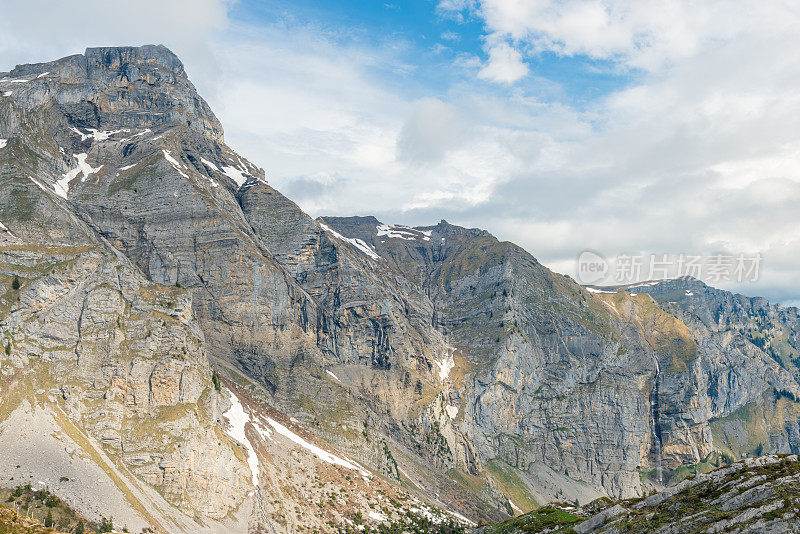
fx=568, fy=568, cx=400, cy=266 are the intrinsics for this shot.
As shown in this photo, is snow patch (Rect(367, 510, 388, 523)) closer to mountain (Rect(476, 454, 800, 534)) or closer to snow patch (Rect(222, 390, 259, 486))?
snow patch (Rect(222, 390, 259, 486))

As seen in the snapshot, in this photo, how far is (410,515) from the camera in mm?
194500

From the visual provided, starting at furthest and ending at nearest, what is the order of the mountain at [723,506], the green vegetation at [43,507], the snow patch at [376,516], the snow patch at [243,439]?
the snow patch at [376,516] → the snow patch at [243,439] → the green vegetation at [43,507] → the mountain at [723,506]

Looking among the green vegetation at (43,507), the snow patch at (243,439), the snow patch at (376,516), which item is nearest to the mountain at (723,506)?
the green vegetation at (43,507)

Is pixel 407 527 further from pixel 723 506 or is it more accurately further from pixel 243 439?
pixel 723 506

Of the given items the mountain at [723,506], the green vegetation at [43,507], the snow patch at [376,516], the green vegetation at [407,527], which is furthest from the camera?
the snow patch at [376,516]

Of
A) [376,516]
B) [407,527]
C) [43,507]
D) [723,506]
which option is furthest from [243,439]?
[723,506]

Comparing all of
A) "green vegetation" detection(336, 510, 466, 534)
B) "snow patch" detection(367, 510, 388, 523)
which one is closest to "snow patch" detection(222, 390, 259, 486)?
"green vegetation" detection(336, 510, 466, 534)

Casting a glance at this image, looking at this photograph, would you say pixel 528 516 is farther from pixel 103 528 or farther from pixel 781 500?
pixel 103 528

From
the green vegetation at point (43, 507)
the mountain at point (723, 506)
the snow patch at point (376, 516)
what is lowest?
the snow patch at point (376, 516)

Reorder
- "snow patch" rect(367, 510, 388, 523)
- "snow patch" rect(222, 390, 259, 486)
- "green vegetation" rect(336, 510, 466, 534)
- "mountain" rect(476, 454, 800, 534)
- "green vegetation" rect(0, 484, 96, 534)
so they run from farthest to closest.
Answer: "snow patch" rect(367, 510, 388, 523) < "snow patch" rect(222, 390, 259, 486) < "green vegetation" rect(336, 510, 466, 534) < "green vegetation" rect(0, 484, 96, 534) < "mountain" rect(476, 454, 800, 534)

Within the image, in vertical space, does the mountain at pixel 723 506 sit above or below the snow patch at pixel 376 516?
above

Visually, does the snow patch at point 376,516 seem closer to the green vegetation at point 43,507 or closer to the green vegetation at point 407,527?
the green vegetation at point 407,527

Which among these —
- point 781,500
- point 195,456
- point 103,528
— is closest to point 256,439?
point 195,456

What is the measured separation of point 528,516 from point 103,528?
90010 millimetres
